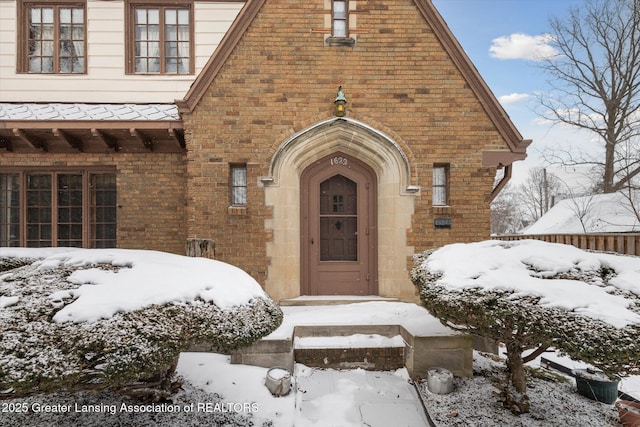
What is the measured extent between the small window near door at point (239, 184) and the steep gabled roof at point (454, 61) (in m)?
1.35

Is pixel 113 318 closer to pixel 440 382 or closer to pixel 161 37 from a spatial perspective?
pixel 440 382

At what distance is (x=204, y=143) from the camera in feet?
20.2

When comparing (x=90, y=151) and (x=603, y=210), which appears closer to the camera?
(x=90, y=151)

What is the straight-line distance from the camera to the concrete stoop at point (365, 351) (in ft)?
14.2

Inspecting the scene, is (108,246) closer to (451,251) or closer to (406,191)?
(406,191)

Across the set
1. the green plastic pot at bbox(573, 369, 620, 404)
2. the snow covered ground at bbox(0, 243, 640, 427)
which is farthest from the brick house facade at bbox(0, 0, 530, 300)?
the green plastic pot at bbox(573, 369, 620, 404)

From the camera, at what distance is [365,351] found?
15.1 ft

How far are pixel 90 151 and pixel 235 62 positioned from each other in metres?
3.48

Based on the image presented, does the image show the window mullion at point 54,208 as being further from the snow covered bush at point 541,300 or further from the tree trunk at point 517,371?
the tree trunk at point 517,371

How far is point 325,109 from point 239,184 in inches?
83.1

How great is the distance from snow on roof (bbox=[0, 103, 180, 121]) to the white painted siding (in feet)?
0.79

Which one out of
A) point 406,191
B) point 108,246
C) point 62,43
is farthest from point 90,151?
point 406,191

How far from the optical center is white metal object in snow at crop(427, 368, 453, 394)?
3.97 meters

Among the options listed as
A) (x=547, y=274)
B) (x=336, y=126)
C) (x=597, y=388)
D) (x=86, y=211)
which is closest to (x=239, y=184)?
(x=336, y=126)
